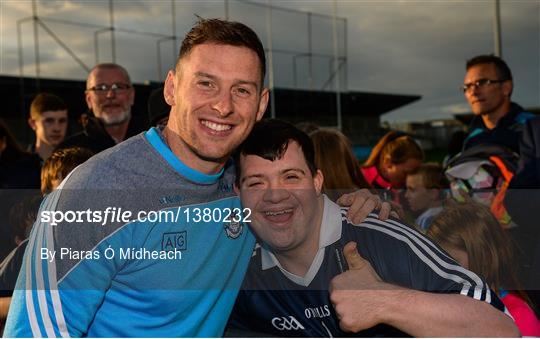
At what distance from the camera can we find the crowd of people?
3.85 feet

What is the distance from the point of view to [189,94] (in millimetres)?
1309

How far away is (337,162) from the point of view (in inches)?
86.0

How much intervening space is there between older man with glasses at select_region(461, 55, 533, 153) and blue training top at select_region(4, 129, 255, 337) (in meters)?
1.89

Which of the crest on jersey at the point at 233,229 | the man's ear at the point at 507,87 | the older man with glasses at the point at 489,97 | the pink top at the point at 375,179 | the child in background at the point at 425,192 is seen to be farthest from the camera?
the pink top at the point at 375,179

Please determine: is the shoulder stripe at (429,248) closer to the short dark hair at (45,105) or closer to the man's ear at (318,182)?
the man's ear at (318,182)

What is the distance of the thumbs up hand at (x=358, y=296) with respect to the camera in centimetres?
126

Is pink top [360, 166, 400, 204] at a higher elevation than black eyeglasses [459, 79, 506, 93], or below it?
below

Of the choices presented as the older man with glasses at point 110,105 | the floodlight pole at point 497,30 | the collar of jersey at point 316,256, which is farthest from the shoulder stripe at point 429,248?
the floodlight pole at point 497,30

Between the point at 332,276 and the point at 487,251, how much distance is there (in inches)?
20.6

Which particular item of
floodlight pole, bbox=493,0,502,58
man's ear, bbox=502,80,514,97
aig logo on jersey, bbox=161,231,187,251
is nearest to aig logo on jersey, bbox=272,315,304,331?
aig logo on jersey, bbox=161,231,187,251

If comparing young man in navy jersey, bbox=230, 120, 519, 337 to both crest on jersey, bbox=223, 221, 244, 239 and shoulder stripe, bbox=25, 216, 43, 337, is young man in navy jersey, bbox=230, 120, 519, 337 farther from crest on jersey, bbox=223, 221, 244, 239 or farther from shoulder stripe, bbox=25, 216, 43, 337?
shoulder stripe, bbox=25, 216, 43, 337

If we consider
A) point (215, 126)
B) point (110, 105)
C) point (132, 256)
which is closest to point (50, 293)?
point (132, 256)

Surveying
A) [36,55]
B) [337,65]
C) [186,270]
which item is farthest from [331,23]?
[186,270]

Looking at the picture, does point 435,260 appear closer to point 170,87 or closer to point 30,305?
point 170,87
